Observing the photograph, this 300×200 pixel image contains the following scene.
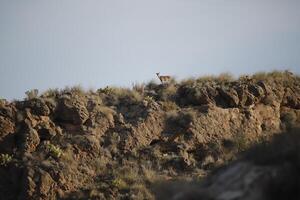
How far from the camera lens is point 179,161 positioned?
1972 centimetres

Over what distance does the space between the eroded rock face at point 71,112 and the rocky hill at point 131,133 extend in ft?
0.13

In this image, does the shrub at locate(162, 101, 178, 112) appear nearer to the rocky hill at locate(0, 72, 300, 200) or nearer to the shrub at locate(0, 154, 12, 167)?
the rocky hill at locate(0, 72, 300, 200)

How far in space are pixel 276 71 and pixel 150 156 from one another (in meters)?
9.65

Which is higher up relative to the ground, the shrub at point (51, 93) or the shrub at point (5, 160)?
the shrub at point (51, 93)

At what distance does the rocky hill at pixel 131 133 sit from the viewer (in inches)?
714

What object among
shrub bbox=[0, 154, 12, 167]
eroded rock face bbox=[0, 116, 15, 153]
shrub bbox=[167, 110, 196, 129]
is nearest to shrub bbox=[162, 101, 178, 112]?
shrub bbox=[167, 110, 196, 129]

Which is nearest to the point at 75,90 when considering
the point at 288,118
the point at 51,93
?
the point at 51,93

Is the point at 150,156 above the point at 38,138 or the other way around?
the other way around

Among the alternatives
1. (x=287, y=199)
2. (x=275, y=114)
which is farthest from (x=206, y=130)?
(x=287, y=199)

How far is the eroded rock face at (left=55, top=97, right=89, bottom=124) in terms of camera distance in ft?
67.3

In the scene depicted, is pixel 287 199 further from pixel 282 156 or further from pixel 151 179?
pixel 151 179

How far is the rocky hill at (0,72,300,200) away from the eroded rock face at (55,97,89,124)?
41 mm

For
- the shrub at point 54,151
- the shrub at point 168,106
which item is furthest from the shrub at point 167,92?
the shrub at point 54,151

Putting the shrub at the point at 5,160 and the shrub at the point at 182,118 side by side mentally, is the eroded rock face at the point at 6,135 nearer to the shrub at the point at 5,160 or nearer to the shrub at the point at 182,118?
the shrub at the point at 5,160
